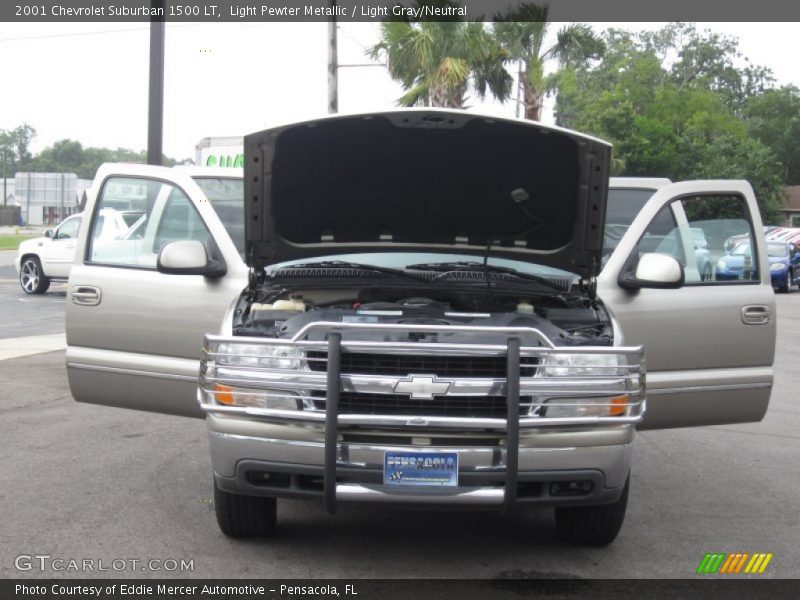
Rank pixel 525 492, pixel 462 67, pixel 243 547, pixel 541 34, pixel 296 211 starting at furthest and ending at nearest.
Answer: pixel 541 34 < pixel 462 67 < pixel 296 211 < pixel 243 547 < pixel 525 492

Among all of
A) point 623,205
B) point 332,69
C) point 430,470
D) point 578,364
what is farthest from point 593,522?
point 332,69

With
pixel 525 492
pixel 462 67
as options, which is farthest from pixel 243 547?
pixel 462 67

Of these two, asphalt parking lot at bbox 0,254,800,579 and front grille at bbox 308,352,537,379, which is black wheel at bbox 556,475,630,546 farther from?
front grille at bbox 308,352,537,379

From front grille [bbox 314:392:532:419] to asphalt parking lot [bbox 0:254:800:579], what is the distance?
808mm

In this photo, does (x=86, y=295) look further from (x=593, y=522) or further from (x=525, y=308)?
(x=593, y=522)

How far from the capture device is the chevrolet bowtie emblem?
454cm

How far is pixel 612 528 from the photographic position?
Result: 17.1 ft

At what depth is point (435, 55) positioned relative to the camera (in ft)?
85.6

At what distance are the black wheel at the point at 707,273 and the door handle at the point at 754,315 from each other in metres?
0.31

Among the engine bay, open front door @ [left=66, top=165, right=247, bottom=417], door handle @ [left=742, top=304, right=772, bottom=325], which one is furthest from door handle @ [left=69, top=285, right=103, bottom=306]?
door handle @ [left=742, top=304, right=772, bottom=325]

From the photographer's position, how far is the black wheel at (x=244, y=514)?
16.8ft

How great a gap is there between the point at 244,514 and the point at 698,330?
2892 mm

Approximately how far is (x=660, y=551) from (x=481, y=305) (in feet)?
5.13

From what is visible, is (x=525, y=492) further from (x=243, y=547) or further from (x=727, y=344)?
(x=727, y=344)
